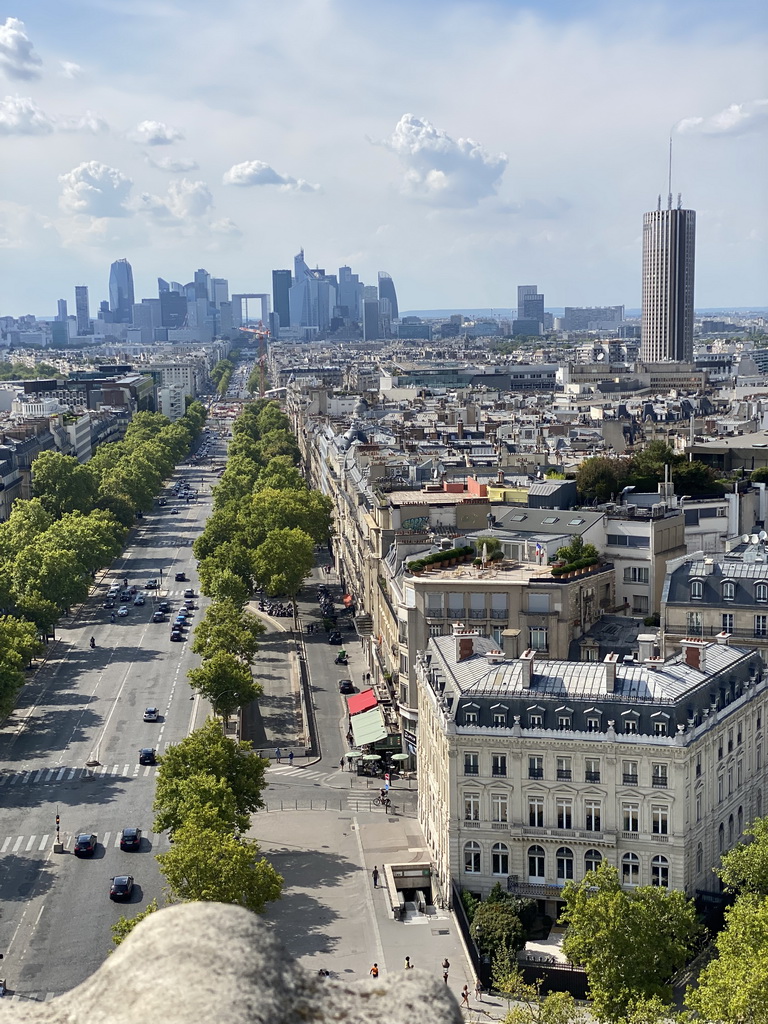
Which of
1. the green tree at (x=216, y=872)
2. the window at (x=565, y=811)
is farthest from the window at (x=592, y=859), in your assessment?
the green tree at (x=216, y=872)

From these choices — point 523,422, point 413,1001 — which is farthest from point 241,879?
point 523,422

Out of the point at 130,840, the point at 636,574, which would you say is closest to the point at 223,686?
the point at 130,840

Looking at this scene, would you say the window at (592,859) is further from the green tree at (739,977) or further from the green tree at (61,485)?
the green tree at (61,485)

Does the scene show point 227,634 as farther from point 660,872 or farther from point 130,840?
point 660,872

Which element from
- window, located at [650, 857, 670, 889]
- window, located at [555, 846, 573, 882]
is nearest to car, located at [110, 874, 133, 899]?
window, located at [555, 846, 573, 882]

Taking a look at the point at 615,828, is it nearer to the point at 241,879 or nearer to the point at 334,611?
the point at 241,879
